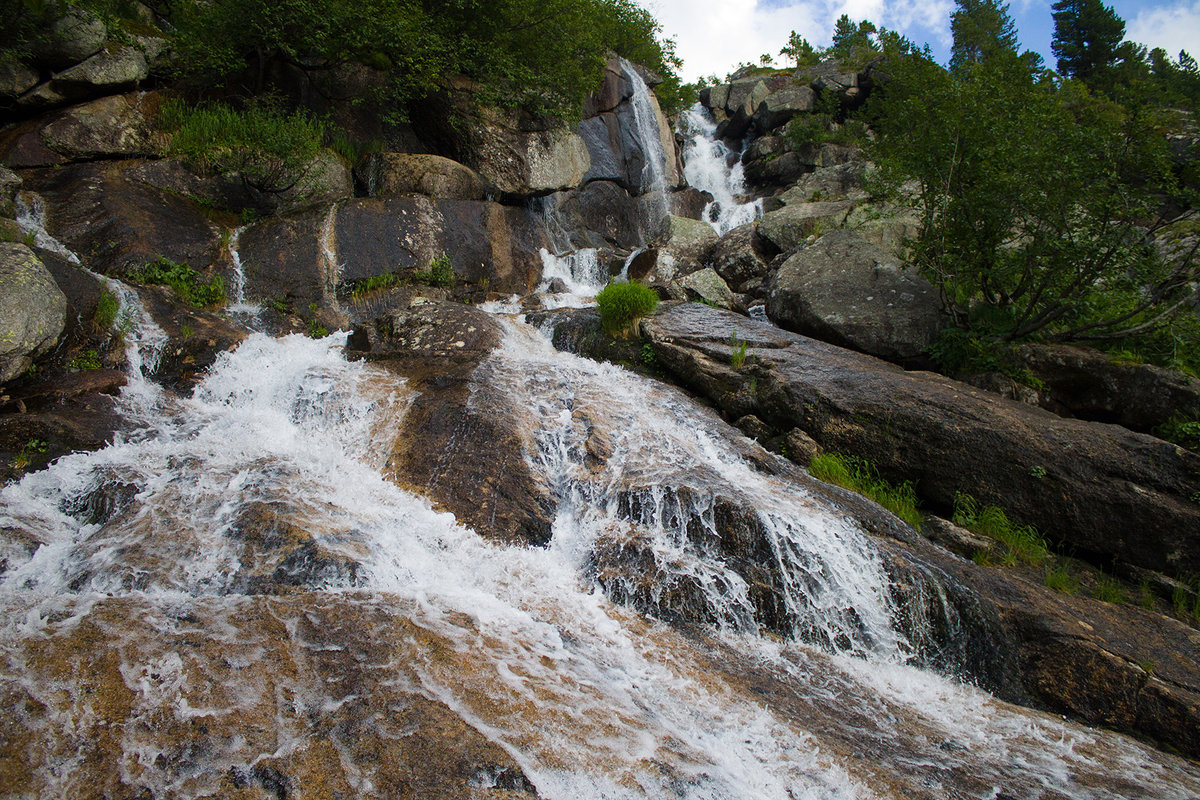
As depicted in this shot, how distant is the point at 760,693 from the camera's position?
352 centimetres

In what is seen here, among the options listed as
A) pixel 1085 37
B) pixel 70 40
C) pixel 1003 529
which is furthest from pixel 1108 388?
pixel 1085 37

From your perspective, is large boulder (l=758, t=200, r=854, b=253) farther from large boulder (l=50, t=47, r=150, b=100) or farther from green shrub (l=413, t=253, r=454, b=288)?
large boulder (l=50, t=47, r=150, b=100)

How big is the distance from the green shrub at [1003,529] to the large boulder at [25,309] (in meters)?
9.84

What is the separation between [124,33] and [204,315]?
7.22 meters

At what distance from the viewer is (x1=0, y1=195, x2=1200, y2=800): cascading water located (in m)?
2.40

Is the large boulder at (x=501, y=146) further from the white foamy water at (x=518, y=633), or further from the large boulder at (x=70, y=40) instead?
the white foamy water at (x=518, y=633)

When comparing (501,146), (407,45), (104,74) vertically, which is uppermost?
(407,45)

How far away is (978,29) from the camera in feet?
107

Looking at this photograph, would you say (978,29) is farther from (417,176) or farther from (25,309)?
(25,309)

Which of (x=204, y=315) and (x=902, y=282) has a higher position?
(x=902, y=282)

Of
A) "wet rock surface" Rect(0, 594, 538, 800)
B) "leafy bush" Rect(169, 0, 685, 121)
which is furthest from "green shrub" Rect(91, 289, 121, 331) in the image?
"leafy bush" Rect(169, 0, 685, 121)

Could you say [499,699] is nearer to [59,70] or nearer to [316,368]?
[316,368]

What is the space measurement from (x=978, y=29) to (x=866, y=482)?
132 feet

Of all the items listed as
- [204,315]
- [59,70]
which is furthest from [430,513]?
[59,70]
